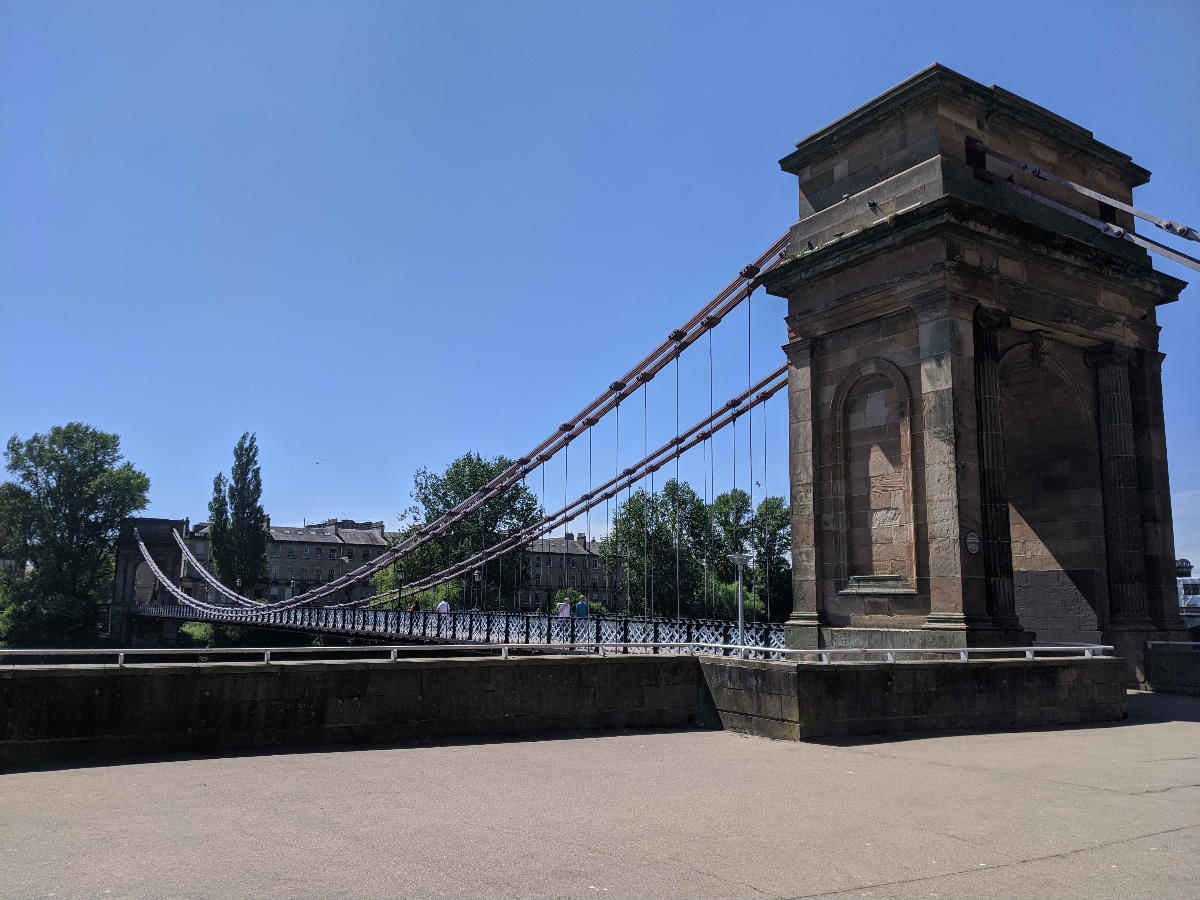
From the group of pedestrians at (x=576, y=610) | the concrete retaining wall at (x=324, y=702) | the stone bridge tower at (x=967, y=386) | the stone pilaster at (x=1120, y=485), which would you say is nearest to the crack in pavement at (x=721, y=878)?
the concrete retaining wall at (x=324, y=702)

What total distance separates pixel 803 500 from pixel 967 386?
342cm

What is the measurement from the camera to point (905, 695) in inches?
404

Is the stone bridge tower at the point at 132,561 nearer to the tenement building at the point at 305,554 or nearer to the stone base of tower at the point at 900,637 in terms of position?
the tenement building at the point at 305,554

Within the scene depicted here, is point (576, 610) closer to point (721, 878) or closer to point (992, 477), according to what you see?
point (992, 477)

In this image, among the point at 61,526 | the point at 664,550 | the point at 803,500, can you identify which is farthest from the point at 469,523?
the point at 803,500

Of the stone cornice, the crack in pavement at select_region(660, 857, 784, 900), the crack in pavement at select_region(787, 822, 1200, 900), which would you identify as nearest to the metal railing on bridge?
the crack in pavement at select_region(787, 822, 1200, 900)

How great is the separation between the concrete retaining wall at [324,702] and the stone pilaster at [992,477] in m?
5.60

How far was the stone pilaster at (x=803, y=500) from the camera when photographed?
15555 mm

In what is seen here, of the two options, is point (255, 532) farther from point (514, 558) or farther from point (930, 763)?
point (930, 763)

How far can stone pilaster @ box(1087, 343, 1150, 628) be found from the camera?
16.5 metres

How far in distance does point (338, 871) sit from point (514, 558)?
6201 cm

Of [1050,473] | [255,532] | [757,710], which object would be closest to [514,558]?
[255,532]

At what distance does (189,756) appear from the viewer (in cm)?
822

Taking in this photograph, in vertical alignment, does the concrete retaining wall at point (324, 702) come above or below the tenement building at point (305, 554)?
below
